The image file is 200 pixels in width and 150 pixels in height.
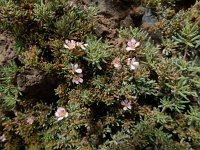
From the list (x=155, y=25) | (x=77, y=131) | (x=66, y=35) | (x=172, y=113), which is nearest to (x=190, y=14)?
(x=155, y=25)

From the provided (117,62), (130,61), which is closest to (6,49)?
(117,62)

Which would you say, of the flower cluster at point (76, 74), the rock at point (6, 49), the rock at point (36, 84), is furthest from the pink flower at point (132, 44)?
the rock at point (6, 49)

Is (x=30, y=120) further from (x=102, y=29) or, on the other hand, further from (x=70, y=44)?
(x=102, y=29)

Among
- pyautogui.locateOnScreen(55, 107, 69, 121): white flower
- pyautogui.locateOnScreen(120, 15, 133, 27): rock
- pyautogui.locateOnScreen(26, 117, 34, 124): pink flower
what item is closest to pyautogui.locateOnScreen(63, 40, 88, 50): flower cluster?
pyautogui.locateOnScreen(55, 107, 69, 121): white flower

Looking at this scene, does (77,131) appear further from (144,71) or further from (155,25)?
(155,25)

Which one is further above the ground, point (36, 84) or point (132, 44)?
point (132, 44)

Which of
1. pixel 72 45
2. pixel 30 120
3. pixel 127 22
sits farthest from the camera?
pixel 127 22
